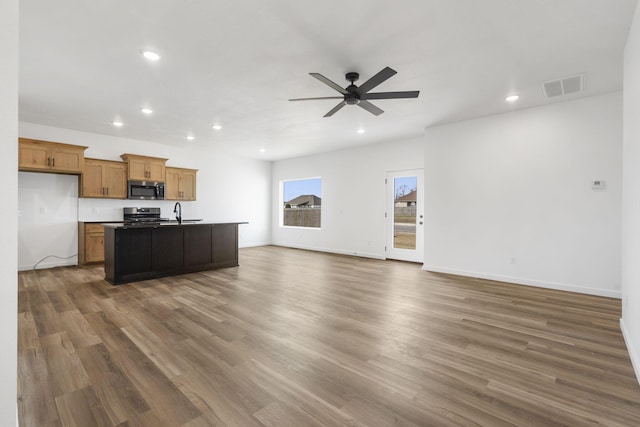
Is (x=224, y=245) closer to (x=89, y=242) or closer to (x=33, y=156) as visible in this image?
(x=89, y=242)

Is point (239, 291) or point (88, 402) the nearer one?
point (88, 402)

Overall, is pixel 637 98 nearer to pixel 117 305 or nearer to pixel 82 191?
pixel 117 305

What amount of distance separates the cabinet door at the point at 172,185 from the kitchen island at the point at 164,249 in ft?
7.47

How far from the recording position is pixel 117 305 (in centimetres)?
370

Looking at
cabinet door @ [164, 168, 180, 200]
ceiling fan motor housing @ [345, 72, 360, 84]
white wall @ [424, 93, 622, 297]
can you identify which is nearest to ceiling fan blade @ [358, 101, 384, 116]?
ceiling fan motor housing @ [345, 72, 360, 84]

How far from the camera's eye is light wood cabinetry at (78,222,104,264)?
6082mm

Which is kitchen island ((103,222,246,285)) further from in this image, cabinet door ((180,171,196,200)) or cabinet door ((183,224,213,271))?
cabinet door ((180,171,196,200))

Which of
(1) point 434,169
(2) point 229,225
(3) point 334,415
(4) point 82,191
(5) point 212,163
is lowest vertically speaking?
(3) point 334,415

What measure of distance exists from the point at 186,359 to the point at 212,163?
7024 mm

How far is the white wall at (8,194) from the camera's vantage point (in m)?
1.25

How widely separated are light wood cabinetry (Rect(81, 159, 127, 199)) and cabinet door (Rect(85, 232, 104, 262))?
34.7 inches

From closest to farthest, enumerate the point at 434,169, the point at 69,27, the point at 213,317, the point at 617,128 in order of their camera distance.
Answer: the point at 69,27
the point at 213,317
the point at 617,128
the point at 434,169

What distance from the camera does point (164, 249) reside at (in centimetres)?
530

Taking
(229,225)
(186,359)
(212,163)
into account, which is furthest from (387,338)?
(212,163)
